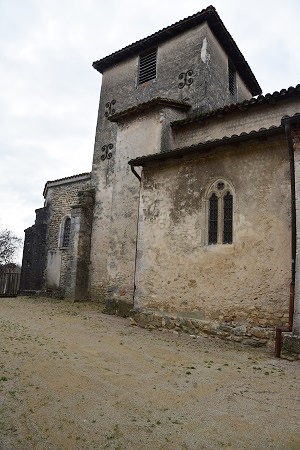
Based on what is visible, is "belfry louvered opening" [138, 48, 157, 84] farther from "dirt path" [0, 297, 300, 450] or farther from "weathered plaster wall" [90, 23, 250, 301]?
"dirt path" [0, 297, 300, 450]

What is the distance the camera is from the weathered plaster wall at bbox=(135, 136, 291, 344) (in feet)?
22.3

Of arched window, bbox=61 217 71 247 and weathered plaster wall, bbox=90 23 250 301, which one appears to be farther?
arched window, bbox=61 217 71 247

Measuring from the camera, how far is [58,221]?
58.1 feet

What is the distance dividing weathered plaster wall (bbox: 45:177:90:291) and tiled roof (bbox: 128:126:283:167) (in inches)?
310

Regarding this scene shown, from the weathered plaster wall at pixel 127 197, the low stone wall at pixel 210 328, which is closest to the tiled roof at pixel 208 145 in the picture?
the weathered plaster wall at pixel 127 197

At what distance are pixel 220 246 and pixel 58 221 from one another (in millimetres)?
12239

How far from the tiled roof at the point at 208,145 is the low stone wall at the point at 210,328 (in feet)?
14.0

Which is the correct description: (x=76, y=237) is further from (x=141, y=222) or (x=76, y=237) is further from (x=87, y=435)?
(x=87, y=435)

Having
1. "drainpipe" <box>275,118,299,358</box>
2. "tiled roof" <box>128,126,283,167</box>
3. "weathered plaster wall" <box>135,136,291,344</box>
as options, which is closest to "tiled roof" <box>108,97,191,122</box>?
"tiled roof" <box>128,126,283,167</box>

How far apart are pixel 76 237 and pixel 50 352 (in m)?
9.44

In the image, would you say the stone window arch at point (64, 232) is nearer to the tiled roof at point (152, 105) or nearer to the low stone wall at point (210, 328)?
the tiled roof at point (152, 105)

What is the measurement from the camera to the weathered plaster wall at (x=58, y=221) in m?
16.7

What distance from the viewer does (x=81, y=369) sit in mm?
4691

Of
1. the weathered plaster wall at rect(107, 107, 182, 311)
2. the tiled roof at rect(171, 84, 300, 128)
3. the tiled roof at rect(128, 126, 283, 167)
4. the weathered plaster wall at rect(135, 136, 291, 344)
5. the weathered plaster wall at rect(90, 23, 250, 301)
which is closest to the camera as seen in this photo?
the weathered plaster wall at rect(135, 136, 291, 344)
